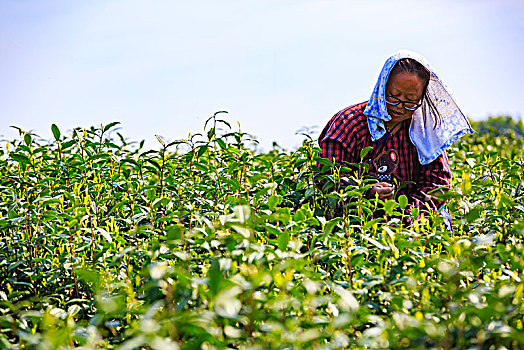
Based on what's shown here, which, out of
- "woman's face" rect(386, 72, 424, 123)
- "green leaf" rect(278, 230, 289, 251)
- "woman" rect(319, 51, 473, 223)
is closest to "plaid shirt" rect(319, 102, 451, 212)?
"woman" rect(319, 51, 473, 223)

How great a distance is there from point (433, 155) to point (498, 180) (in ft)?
1.47

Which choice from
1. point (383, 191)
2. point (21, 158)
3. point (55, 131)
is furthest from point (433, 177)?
point (21, 158)

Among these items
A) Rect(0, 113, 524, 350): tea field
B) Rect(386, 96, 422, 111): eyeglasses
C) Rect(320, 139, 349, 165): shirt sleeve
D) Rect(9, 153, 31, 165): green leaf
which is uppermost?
Rect(386, 96, 422, 111): eyeglasses

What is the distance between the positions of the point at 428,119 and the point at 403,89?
0.46 metres

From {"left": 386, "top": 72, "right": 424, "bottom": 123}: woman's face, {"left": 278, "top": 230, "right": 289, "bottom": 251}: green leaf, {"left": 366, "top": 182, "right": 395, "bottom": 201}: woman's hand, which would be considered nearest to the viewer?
{"left": 278, "top": 230, "right": 289, "bottom": 251}: green leaf

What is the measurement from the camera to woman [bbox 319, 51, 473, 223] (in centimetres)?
343

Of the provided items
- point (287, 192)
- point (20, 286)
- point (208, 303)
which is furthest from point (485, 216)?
point (20, 286)

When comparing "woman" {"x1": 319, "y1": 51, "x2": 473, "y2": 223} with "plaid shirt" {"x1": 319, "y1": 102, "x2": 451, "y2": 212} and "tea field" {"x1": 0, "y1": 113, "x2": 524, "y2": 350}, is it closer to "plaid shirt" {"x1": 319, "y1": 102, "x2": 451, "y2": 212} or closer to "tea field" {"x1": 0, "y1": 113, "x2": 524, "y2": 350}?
"plaid shirt" {"x1": 319, "y1": 102, "x2": 451, "y2": 212}

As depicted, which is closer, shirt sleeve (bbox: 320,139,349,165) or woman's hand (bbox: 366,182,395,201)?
woman's hand (bbox: 366,182,395,201)

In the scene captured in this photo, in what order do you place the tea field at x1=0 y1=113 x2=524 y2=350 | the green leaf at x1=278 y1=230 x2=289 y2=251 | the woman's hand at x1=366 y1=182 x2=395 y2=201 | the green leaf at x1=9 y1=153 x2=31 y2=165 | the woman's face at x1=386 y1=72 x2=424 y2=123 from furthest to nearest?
1. the woman's face at x1=386 y1=72 x2=424 y2=123
2. the woman's hand at x1=366 y1=182 x2=395 y2=201
3. the green leaf at x1=9 y1=153 x2=31 y2=165
4. the green leaf at x1=278 y1=230 x2=289 y2=251
5. the tea field at x1=0 y1=113 x2=524 y2=350

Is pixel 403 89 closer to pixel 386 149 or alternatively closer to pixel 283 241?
pixel 386 149

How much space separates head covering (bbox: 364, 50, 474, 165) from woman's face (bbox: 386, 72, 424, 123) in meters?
0.04

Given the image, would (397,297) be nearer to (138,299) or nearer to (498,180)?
(138,299)

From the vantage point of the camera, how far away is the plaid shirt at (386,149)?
3.44 metres
